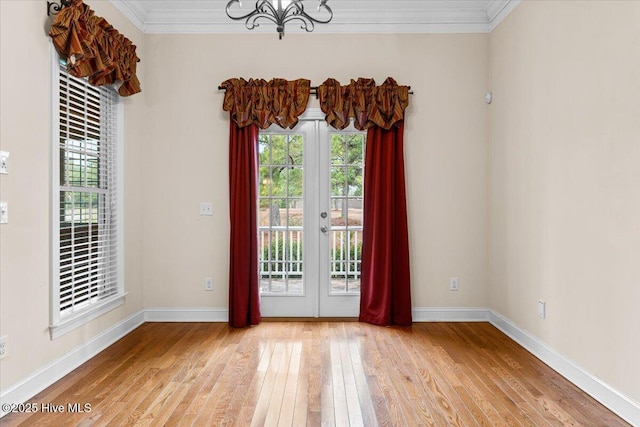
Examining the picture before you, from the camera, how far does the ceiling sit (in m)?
3.96

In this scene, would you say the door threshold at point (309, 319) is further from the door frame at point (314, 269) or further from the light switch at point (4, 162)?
the light switch at point (4, 162)

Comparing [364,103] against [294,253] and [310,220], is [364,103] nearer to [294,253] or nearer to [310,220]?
[310,220]

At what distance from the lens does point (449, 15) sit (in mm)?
4102

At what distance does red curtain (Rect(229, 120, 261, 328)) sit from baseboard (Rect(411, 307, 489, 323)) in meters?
1.60

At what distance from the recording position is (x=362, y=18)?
4.11 meters

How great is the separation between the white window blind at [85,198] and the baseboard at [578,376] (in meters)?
3.36

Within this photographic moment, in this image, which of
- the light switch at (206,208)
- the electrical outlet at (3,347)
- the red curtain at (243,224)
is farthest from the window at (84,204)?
the red curtain at (243,224)

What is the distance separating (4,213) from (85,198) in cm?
87

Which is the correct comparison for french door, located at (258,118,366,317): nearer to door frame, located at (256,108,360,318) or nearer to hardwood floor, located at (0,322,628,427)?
door frame, located at (256,108,360,318)

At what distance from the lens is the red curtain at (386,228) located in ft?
13.2

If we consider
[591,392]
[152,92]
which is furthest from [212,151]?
[591,392]

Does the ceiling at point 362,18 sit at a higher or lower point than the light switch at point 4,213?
higher

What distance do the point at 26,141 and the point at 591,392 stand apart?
145 inches

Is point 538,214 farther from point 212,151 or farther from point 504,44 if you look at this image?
point 212,151
